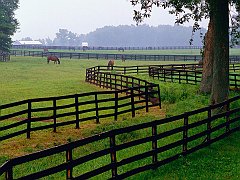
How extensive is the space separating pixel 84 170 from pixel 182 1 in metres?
10.7

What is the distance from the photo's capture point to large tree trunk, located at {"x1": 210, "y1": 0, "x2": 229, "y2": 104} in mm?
15789

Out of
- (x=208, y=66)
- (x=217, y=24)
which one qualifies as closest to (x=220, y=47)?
(x=217, y=24)

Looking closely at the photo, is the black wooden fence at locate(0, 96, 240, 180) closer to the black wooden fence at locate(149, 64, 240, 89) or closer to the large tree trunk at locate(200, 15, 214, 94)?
the large tree trunk at locate(200, 15, 214, 94)

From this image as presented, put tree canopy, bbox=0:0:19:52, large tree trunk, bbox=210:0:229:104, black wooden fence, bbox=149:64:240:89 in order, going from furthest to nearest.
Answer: tree canopy, bbox=0:0:19:52
black wooden fence, bbox=149:64:240:89
large tree trunk, bbox=210:0:229:104

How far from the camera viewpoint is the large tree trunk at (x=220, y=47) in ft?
51.8

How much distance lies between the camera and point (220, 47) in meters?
16.3

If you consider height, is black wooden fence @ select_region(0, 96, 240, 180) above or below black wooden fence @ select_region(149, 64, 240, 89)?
below

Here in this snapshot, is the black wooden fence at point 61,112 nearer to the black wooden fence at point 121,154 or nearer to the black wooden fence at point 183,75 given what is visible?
the black wooden fence at point 121,154

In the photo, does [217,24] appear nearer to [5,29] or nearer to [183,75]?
[183,75]

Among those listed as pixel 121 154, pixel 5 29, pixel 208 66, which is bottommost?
pixel 121 154

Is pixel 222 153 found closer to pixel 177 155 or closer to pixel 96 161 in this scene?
pixel 177 155

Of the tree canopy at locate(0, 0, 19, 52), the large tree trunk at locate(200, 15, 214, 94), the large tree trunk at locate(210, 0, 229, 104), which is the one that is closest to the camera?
the large tree trunk at locate(210, 0, 229, 104)

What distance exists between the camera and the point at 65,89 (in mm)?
29094

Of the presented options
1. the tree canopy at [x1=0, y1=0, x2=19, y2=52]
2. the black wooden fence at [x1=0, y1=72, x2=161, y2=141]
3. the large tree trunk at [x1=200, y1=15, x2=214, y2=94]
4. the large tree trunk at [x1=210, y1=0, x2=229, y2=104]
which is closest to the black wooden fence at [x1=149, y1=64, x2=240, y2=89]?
the large tree trunk at [x1=200, y1=15, x2=214, y2=94]
